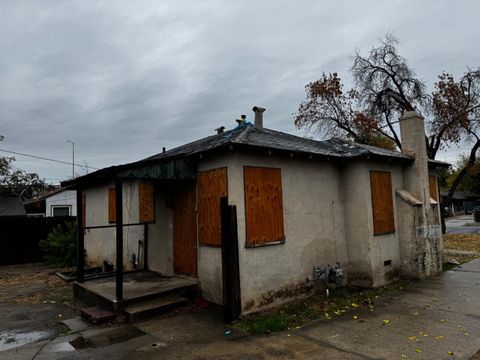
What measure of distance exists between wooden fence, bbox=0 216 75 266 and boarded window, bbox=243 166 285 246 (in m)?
12.2

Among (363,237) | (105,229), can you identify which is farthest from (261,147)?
(105,229)

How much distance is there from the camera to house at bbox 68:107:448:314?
6.32 meters

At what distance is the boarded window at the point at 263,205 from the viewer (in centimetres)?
643

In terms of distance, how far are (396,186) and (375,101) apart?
16.2 meters

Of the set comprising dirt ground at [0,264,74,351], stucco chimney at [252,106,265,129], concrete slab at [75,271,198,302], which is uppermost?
stucco chimney at [252,106,265,129]

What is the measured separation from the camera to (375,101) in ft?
76.5

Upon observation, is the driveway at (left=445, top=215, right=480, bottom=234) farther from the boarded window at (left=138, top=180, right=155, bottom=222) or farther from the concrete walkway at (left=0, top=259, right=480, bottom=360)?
the boarded window at (left=138, top=180, right=155, bottom=222)

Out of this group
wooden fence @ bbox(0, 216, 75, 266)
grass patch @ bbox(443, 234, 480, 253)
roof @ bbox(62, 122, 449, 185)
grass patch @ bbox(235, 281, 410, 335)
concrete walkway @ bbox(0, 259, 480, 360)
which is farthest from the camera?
wooden fence @ bbox(0, 216, 75, 266)

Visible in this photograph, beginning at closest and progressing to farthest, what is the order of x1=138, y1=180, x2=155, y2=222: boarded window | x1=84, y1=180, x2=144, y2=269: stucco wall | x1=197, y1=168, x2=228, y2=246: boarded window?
1. x1=197, y1=168, x2=228, y2=246: boarded window
2. x1=138, y1=180, x2=155, y2=222: boarded window
3. x1=84, y1=180, x2=144, y2=269: stucco wall

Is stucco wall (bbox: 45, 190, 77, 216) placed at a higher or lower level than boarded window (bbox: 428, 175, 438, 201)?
higher

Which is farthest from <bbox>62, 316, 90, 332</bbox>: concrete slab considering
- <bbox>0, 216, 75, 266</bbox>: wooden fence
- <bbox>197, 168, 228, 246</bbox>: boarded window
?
<bbox>0, 216, 75, 266</bbox>: wooden fence

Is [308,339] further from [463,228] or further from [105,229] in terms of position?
[463,228]

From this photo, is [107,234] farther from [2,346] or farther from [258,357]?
[258,357]

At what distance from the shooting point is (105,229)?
11.1 m
